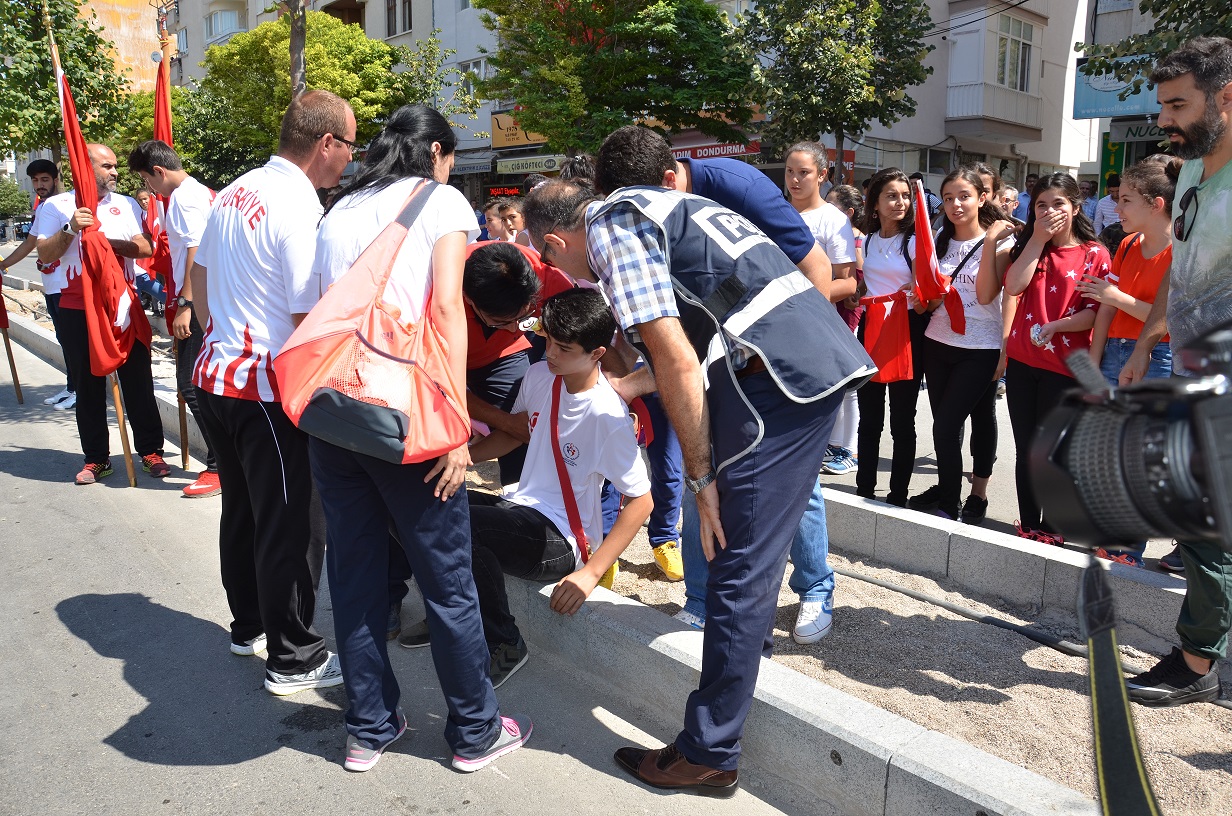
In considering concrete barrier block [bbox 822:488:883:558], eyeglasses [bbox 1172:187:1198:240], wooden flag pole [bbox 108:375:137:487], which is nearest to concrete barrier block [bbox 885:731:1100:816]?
eyeglasses [bbox 1172:187:1198:240]

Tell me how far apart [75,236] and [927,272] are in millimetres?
6220

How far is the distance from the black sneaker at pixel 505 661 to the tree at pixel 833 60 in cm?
1619

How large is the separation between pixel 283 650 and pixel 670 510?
6.14 feet

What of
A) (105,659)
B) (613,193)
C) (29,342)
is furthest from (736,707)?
(29,342)

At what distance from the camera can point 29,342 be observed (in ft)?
40.7

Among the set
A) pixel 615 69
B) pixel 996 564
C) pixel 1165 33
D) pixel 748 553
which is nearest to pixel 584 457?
pixel 748 553

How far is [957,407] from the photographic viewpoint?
4910 mm

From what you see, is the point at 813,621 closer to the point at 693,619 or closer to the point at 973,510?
the point at 693,619

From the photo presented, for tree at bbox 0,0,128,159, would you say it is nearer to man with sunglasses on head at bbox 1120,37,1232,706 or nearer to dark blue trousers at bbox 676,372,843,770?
dark blue trousers at bbox 676,372,843,770

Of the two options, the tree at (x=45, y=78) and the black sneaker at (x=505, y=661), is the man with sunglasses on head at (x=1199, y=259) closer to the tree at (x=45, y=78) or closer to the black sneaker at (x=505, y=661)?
the black sneaker at (x=505, y=661)

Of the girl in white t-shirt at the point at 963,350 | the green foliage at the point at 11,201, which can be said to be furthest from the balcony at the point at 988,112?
the green foliage at the point at 11,201

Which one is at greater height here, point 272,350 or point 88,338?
point 272,350

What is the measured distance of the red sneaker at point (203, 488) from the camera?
5918 mm

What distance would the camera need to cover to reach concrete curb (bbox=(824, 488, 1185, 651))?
3.58 metres
